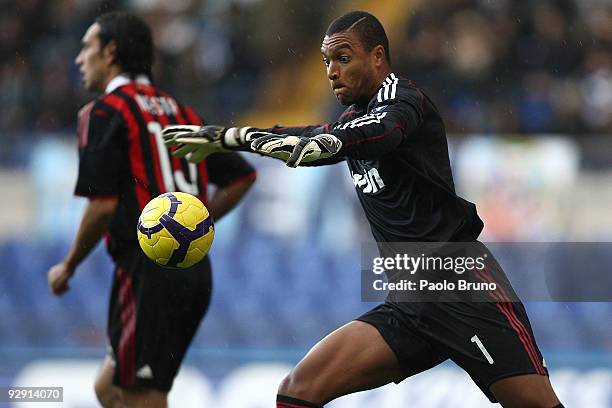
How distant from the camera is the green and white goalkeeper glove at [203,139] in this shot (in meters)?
5.03

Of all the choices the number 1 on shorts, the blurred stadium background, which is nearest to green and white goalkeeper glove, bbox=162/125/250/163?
the number 1 on shorts

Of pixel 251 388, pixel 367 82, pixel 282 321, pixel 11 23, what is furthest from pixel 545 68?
pixel 367 82

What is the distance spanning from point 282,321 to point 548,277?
2.28m

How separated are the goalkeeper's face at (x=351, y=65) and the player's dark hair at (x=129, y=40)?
155cm

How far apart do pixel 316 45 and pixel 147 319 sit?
30.0ft

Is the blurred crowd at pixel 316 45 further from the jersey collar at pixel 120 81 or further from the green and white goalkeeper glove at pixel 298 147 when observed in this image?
the green and white goalkeeper glove at pixel 298 147

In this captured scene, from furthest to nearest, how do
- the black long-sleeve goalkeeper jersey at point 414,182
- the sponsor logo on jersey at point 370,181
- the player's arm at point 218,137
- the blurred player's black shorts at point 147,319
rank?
the blurred player's black shorts at point 147,319 < the sponsor logo on jersey at point 370,181 < the black long-sleeve goalkeeper jersey at point 414,182 < the player's arm at point 218,137

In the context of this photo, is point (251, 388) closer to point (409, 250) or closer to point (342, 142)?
point (409, 250)

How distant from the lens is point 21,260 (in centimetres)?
995

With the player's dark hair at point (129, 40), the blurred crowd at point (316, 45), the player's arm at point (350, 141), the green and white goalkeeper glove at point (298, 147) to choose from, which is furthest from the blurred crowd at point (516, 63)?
the green and white goalkeeper glove at point (298, 147)

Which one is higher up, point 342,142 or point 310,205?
point 342,142

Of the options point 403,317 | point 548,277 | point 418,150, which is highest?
point 418,150

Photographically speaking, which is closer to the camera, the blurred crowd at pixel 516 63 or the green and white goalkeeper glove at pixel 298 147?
the green and white goalkeeper glove at pixel 298 147

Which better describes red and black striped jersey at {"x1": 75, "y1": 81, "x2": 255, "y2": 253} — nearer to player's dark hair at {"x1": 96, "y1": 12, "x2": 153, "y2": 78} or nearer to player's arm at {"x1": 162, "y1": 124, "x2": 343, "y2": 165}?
player's dark hair at {"x1": 96, "y1": 12, "x2": 153, "y2": 78}
